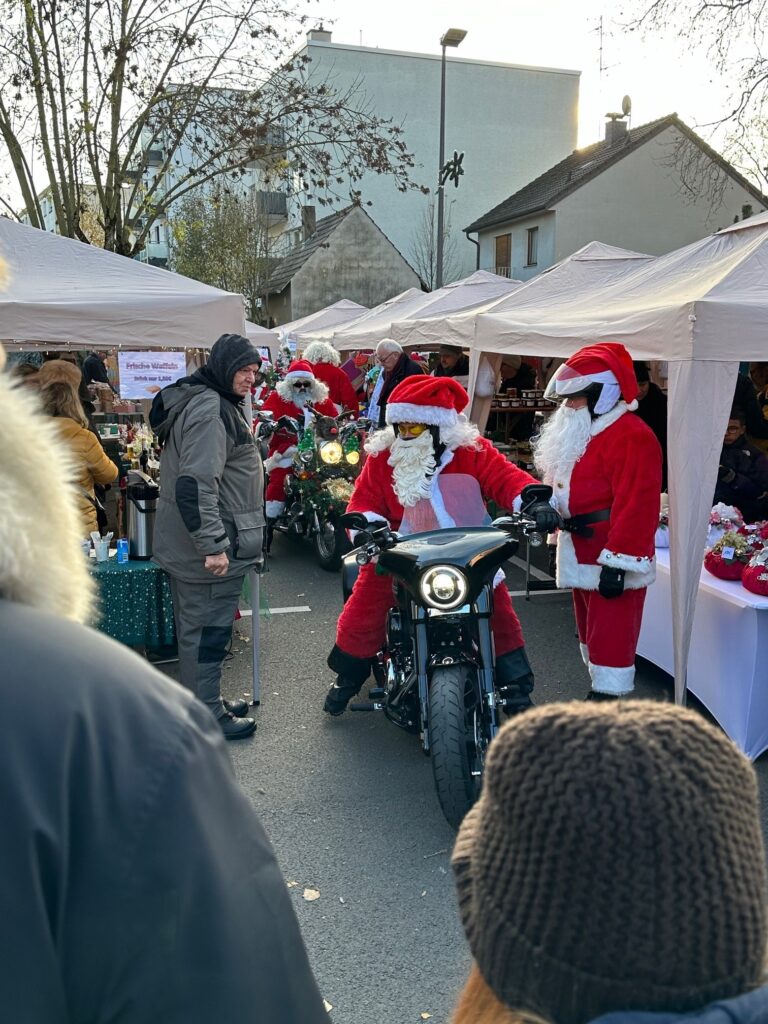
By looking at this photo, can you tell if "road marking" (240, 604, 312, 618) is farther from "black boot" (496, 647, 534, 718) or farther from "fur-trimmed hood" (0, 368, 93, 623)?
"fur-trimmed hood" (0, 368, 93, 623)

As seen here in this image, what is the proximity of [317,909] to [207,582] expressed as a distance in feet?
5.56

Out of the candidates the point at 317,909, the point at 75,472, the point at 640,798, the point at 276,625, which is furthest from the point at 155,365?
the point at 640,798

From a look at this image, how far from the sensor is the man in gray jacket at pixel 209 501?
4176mm

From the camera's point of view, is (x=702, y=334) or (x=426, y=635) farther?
(x=702, y=334)

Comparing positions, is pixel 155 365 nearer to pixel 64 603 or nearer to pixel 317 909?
pixel 317 909

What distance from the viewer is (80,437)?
17.7 feet

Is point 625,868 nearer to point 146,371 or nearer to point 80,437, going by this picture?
point 80,437

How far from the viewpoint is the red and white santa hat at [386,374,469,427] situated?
4348mm

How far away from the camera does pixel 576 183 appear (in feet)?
94.9

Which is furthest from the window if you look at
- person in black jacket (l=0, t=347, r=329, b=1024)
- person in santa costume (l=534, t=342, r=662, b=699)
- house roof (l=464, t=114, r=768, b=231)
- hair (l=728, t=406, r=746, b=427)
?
person in black jacket (l=0, t=347, r=329, b=1024)

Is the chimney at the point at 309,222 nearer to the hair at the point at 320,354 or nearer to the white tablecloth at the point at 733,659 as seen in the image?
the hair at the point at 320,354

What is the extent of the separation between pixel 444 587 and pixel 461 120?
40003 mm

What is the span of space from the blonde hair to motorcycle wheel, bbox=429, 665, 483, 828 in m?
2.38

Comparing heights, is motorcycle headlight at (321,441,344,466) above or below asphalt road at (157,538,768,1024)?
above
